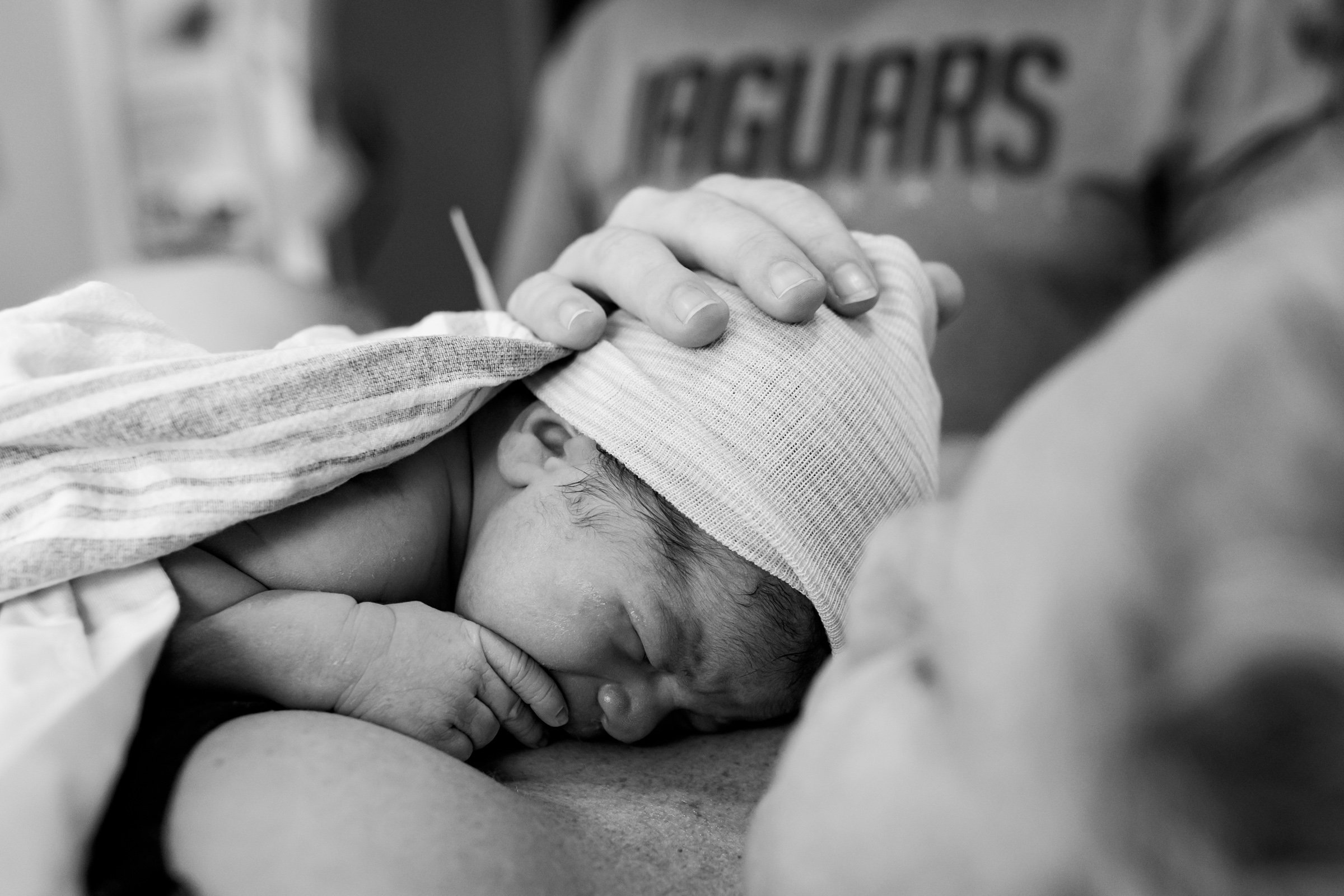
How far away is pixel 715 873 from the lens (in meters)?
0.53

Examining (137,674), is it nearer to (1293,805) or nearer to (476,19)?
(1293,805)

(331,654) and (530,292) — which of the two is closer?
(331,654)

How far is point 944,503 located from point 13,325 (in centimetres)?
60

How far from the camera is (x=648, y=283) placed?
0.70 meters

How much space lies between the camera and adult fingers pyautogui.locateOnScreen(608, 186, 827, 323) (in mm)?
677

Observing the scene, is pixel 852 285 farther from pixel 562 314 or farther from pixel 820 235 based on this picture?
pixel 562 314

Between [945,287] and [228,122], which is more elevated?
[945,287]

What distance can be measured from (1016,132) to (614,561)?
95 cm

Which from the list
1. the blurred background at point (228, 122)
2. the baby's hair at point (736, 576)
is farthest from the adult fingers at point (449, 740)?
the blurred background at point (228, 122)

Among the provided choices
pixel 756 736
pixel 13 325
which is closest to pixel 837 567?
pixel 756 736

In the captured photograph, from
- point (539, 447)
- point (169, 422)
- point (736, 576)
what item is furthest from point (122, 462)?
point (736, 576)

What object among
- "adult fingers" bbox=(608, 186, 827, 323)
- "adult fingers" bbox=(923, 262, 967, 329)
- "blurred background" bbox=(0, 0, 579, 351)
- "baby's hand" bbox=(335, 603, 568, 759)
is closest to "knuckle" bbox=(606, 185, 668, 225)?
"adult fingers" bbox=(608, 186, 827, 323)

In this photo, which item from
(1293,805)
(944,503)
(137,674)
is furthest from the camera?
(137,674)

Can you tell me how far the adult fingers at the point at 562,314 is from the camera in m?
0.73
